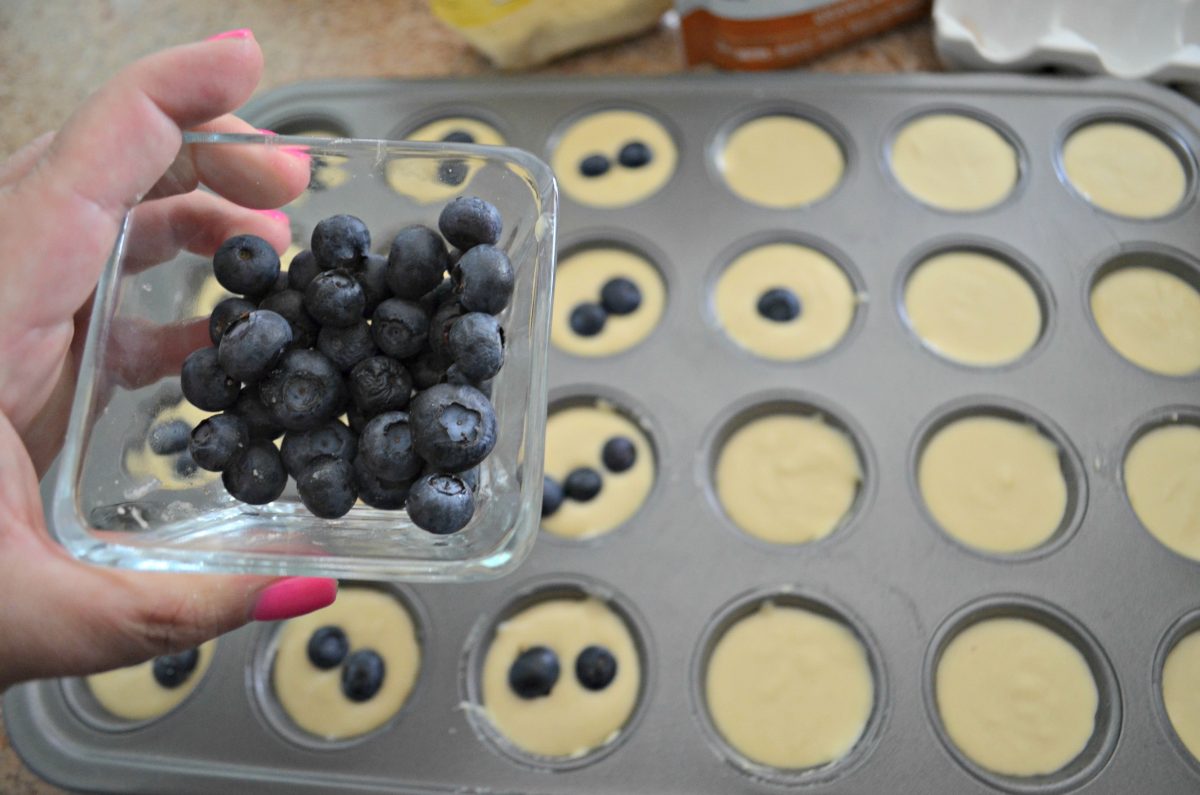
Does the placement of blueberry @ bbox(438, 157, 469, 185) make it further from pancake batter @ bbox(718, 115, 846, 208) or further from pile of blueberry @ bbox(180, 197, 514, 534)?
pancake batter @ bbox(718, 115, 846, 208)

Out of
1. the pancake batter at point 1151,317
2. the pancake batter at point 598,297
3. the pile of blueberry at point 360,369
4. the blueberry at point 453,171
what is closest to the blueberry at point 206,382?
the pile of blueberry at point 360,369

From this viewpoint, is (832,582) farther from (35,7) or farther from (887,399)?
(35,7)

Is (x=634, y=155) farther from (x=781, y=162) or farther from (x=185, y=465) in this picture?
(x=185, y=465)

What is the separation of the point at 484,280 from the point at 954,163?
3.85 ft

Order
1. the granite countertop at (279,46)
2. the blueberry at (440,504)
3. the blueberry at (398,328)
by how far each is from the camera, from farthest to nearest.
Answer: the granite countertop at (279,46) < the blueberry at (398,328) < the blueberry at (440,504)

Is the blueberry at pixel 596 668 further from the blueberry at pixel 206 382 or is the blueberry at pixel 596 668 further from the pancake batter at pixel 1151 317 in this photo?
the pancake batter at pixel 1151 317

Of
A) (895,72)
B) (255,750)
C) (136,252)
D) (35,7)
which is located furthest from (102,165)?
(35,7)

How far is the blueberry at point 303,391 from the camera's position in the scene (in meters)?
0.88

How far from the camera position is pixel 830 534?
53.5 inches

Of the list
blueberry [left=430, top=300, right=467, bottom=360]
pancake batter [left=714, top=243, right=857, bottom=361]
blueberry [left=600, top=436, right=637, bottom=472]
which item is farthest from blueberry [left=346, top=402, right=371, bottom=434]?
pancake batter [left=714, top=243, right=857, bottom=361]

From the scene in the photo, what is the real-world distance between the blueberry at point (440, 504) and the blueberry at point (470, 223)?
10.8 inches

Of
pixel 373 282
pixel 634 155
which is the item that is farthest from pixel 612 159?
pixel 373 282

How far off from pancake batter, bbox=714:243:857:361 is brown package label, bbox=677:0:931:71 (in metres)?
0.42

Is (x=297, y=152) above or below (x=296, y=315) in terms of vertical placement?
above
